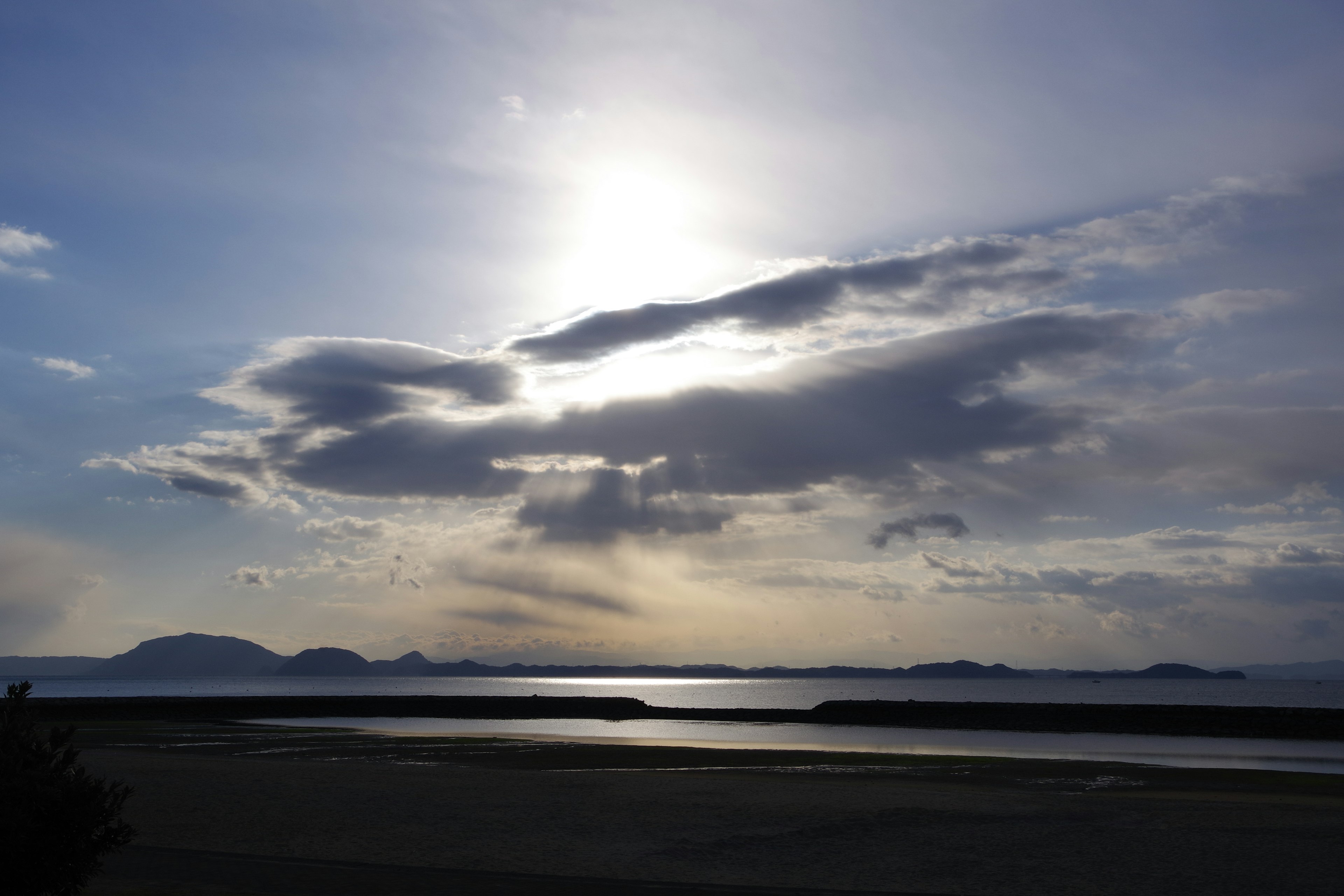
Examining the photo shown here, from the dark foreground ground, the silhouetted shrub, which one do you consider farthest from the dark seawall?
the silhouetted shrub

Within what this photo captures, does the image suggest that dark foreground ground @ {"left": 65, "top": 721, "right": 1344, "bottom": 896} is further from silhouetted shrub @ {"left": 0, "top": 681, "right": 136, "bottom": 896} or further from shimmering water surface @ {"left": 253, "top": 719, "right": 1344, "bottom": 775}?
shimmering water surface @ {"left": 253, "top": 719, "right": 1344, "bottom": 775}

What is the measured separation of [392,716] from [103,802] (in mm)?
90784

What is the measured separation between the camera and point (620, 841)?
60.2ft

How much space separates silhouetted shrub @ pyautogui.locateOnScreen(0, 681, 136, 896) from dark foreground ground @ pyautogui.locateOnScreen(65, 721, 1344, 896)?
302 centimetres

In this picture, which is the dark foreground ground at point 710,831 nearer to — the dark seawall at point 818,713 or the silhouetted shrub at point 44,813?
the silhouetted shrub at point 44,813

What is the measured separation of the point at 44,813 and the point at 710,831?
42.8 feet

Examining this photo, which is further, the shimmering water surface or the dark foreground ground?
the shimmering water surface

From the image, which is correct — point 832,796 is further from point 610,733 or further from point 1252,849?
point 610,733

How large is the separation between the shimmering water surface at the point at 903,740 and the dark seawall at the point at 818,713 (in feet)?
15.7

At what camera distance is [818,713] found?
291 ft

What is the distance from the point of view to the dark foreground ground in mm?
14781

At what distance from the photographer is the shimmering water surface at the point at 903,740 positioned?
1845 inches

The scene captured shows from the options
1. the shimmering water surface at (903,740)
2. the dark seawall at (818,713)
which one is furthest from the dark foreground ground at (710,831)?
the dark seawall at (818,713)

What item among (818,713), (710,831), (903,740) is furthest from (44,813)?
(818,713)
